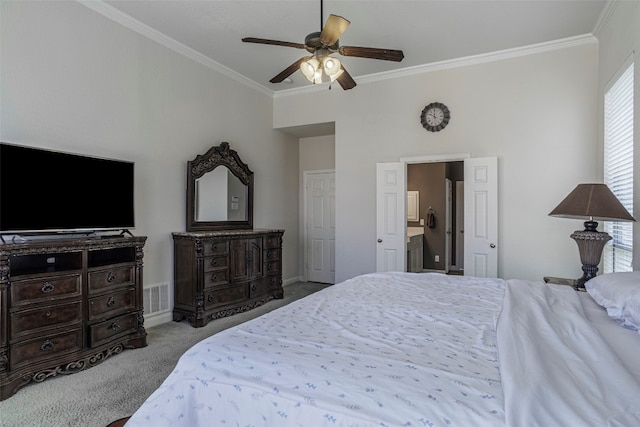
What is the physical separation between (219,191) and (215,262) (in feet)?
3.49

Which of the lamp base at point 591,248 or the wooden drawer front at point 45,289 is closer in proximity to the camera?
the wooden drawer front at point 45,289

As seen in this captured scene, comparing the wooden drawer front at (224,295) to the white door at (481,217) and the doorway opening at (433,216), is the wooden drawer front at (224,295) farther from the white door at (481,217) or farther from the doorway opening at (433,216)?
the doorway opening at (433,216)

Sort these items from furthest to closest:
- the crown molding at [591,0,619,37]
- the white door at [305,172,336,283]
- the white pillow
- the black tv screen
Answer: the white door at [305,172,336,283] → the crown molding at [591,0,619,37] → the black tv screen → the white pillow

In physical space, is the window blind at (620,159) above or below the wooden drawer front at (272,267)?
above

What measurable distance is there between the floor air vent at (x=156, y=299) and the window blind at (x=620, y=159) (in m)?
4.38

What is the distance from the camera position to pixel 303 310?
6.05 feet

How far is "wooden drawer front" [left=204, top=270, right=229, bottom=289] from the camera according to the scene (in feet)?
13.0

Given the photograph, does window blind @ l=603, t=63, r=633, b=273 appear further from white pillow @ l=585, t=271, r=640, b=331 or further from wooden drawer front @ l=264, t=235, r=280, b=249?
wooden drawer front @ l=264, t=235, r=280, b=249

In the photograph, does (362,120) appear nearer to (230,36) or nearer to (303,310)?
(230,36)

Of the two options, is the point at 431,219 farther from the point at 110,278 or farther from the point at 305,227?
the point at 110,278

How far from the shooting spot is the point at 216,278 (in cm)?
407

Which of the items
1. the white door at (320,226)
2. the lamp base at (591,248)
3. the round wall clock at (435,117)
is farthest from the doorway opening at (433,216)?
the lamp base at (591,248)

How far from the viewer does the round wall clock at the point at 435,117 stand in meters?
4.61

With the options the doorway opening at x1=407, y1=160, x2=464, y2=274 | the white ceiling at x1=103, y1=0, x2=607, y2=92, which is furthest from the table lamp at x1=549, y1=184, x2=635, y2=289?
the doorway opening at x1=407, y1=160, x2=464, y2=274
